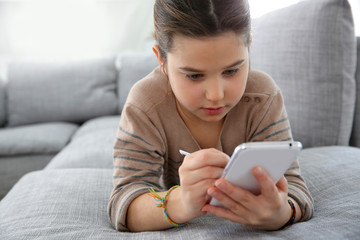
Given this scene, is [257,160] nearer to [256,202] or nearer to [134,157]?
[256,202]

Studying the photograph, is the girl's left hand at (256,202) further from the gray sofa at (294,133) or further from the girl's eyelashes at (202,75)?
the girl's eyelashes at (202,75)

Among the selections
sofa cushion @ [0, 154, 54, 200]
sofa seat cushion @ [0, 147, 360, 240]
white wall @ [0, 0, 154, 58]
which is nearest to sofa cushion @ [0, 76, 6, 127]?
sofa cushion @ [0, 154, 54, 200]

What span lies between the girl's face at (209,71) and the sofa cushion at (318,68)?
0.62 meters

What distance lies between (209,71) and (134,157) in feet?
1.04

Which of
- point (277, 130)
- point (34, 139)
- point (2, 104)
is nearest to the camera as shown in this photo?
point (277, 130)

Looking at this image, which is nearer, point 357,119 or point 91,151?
point 357,119

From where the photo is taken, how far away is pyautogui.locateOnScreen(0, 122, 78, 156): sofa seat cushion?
6.44ft

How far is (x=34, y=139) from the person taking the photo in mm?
2029

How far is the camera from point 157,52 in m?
0.91

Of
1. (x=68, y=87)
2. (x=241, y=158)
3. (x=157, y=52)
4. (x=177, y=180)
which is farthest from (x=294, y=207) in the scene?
(x=68, y=87)

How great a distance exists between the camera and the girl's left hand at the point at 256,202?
622 mm

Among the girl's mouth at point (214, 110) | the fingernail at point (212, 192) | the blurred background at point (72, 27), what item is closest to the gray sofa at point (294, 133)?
the fingernail at point (212, 192)

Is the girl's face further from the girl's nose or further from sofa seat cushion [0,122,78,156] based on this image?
sofa seat cushion [0,122,78,156]

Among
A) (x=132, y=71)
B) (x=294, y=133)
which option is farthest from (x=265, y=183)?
(x=132, y=71)
